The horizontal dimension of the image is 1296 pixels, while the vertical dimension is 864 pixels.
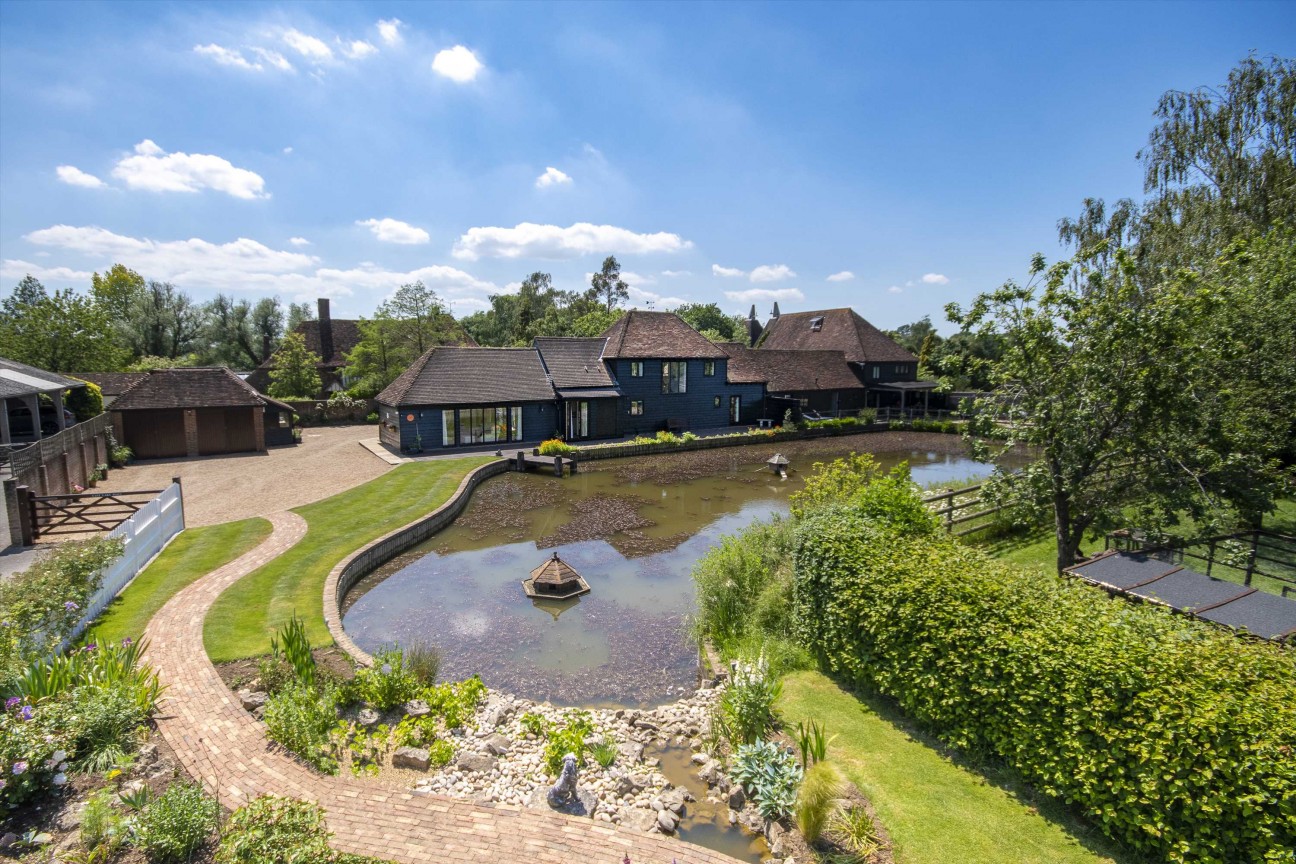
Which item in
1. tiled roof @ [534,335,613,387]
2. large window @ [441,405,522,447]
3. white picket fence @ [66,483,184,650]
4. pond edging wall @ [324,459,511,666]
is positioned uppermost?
tiled roof @ [534,335,613,387]

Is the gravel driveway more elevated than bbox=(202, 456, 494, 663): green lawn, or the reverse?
the gravel driveway

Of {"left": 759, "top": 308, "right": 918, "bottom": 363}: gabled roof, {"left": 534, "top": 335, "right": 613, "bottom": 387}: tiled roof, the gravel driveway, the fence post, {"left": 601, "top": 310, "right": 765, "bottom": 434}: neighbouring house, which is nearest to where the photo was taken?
the fence post

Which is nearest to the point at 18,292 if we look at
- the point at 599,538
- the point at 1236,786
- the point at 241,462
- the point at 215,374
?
the point at 215,374

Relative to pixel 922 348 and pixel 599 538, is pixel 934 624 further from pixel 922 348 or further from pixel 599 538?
pixel 922 348

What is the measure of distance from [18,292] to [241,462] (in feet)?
180

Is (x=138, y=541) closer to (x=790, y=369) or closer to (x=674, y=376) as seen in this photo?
(x=674, y=376)

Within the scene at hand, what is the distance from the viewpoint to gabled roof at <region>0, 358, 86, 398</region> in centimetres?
1744

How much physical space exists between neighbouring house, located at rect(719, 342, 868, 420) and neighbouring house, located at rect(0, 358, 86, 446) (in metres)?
29.7

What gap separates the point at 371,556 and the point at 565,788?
10.0 m

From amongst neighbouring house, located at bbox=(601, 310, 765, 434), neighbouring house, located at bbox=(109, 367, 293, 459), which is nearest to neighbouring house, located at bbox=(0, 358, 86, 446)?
neighbouring house, located at bbox=(109, 367, 293, 459)

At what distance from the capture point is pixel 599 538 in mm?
17672

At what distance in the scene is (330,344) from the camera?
4316cm

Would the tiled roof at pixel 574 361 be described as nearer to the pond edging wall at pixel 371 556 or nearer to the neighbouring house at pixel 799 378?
the neighbouring house at pixel 799 378

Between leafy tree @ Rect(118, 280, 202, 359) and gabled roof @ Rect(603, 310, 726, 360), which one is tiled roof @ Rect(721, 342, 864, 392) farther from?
leafy tree @ Rect(118, 280, 202, 359)
